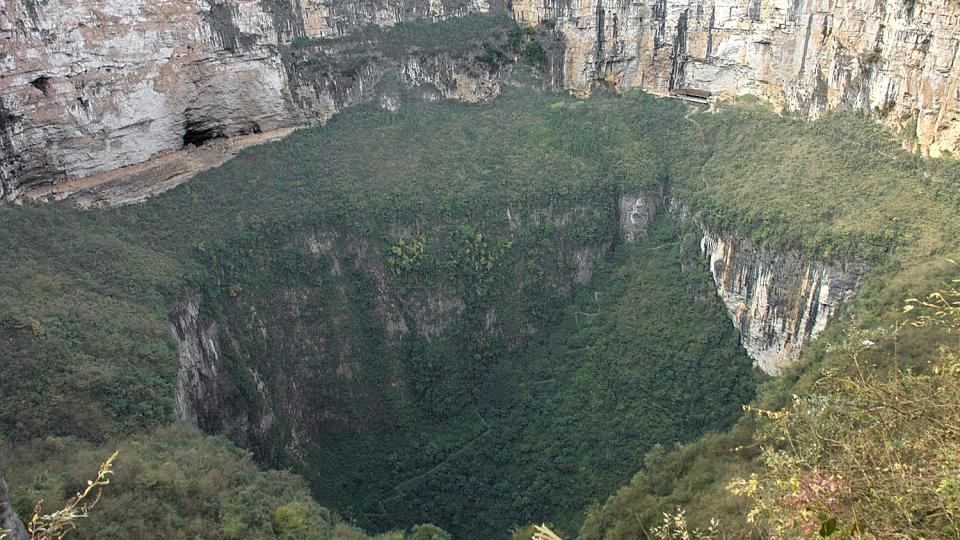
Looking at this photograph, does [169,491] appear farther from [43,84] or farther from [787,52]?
[787,52]

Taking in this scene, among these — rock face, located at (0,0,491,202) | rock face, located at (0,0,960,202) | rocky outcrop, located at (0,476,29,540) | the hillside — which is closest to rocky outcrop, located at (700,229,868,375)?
the hillside

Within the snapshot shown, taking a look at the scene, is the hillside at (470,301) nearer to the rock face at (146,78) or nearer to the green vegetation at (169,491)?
the green vegetation at (169,491)

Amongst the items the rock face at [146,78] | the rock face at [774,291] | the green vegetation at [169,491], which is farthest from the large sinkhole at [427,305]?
the green vegetation at [169,491]

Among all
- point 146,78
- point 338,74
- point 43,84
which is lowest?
point 338,74

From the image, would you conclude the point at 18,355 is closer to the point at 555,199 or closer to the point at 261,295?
the point at 261,295

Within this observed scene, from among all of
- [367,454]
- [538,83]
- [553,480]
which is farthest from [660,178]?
[367,454]

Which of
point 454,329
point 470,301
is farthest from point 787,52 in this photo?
point 454,329
